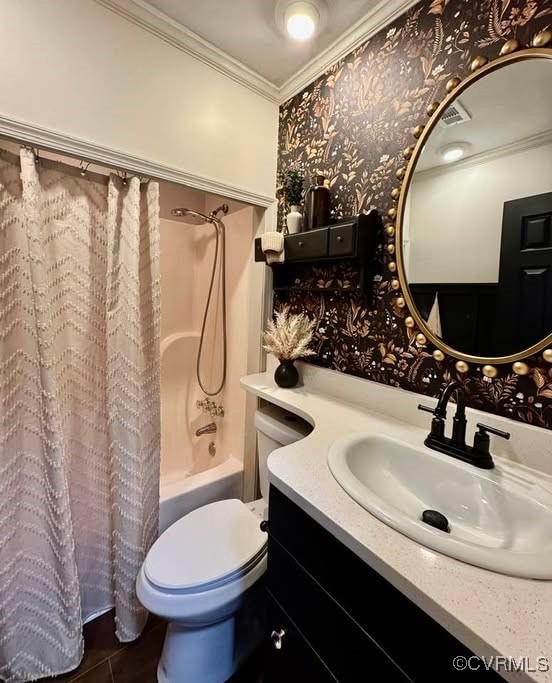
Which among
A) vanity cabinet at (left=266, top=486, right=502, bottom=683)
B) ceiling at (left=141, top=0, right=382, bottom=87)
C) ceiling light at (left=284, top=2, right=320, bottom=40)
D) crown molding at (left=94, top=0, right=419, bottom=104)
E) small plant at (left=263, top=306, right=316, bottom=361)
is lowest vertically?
vanity cabinet at (left=266, top=486, right=502, bottom=683)

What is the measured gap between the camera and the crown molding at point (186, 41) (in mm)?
1132

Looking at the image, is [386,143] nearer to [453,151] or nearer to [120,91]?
[453,151]

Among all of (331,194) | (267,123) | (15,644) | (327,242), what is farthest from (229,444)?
(267,123)

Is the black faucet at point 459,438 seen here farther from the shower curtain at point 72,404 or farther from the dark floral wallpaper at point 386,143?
the shower curtain at point 72,404

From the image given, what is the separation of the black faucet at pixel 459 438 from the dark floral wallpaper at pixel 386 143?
0.13 meters

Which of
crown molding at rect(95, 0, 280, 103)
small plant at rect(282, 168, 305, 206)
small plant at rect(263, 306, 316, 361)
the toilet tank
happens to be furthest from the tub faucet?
crown molding at rect(95, 0, 280, 103)

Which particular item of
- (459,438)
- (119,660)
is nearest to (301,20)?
(459,438)

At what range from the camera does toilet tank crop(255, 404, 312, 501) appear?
4.24 ft

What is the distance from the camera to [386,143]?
3.83 feet

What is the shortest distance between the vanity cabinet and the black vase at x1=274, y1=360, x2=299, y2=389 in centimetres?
64

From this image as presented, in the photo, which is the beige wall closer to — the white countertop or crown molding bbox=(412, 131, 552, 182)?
crown molding bbox=(412, 131, 552, 182)

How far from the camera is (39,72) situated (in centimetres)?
100

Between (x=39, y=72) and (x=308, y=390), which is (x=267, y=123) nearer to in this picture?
(x=39, y=72)

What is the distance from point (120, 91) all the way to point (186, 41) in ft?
1.27
